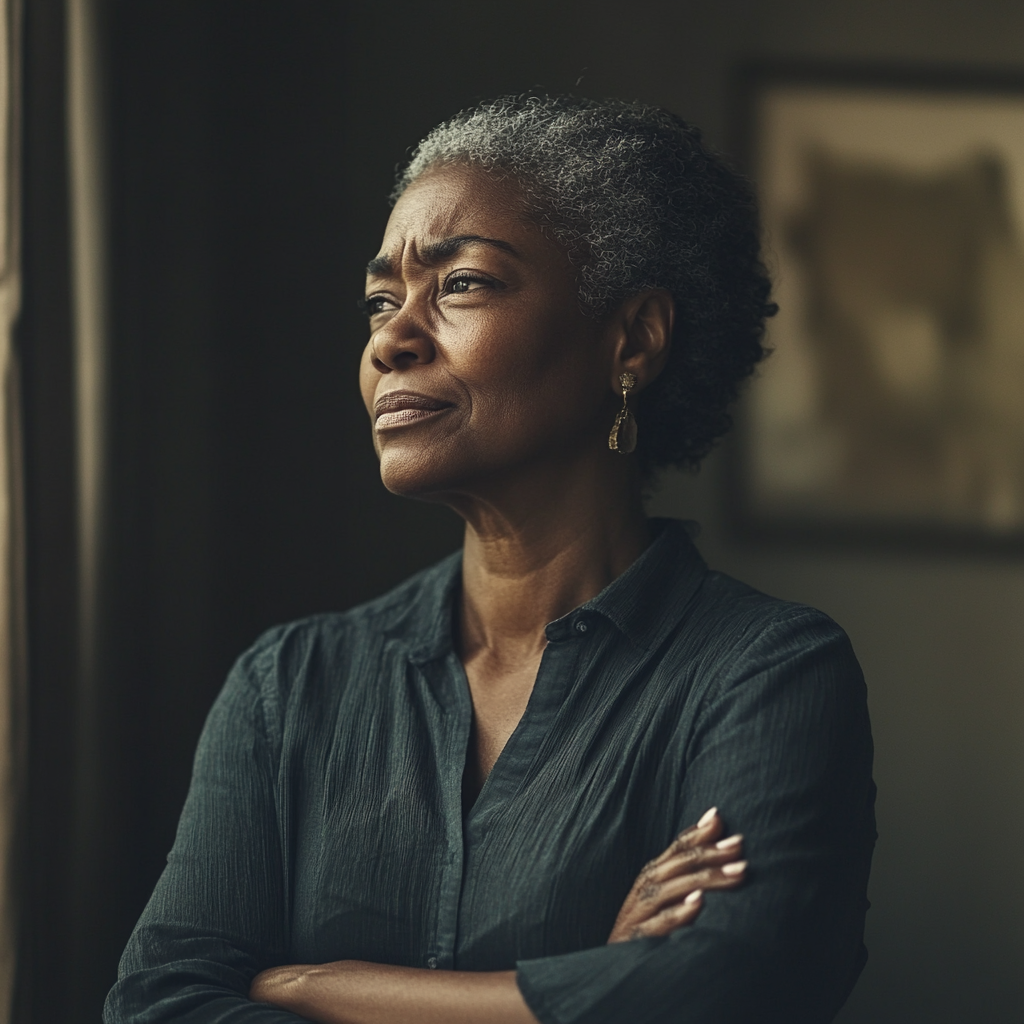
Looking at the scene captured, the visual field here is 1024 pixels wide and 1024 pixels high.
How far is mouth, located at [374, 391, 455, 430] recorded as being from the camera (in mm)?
1395

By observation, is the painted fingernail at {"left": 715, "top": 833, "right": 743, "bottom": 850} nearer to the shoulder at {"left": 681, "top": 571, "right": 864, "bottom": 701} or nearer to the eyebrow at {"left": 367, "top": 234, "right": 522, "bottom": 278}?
the shoulder at {"left": 681, "top": 571, "right": 864, "bottom": 701}

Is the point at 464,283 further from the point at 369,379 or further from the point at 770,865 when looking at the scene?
the point at 770,865

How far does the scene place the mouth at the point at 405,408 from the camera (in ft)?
4.58

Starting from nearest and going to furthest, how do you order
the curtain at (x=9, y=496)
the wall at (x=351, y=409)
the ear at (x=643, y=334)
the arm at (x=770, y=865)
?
the arm at (x=770, y=865)
the ear at (x=643, y=334)
the curtain at (x=9, y=496)
the wall at (x=351, y=409)

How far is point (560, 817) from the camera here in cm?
128

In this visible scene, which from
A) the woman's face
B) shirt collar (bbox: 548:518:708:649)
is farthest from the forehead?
shirt collar (bbox: 548:518:708:649)

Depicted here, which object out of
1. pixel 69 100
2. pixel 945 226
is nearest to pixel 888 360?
pixel 945 226

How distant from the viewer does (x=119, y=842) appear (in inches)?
90.0


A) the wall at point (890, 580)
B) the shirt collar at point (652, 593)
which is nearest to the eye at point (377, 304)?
the shirt collar at point (652, 593)

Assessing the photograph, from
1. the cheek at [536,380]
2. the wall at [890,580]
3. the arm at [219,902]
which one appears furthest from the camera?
the wall at [890,580]

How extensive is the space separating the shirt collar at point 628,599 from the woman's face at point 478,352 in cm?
15

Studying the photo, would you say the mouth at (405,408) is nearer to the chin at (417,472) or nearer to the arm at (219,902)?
the chin at (417,472)

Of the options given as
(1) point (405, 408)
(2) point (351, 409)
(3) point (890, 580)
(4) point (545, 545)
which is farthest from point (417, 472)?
(3) point (890, 580)

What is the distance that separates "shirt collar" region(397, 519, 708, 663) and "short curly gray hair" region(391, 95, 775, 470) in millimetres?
190
